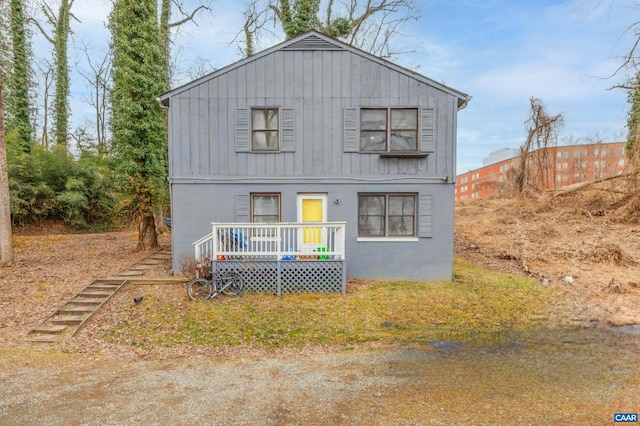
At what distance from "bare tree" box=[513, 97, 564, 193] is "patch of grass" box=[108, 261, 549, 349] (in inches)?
802

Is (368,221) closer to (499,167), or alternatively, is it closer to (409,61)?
(409,61)

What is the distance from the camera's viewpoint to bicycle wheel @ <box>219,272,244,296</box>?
329 inches

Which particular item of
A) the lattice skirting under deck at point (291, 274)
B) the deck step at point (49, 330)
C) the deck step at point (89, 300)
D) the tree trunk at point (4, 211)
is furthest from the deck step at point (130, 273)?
the tree trunk at point (4, 211)

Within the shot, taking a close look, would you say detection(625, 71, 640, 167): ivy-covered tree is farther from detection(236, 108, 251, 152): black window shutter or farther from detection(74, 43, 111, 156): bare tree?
detection(74, 43, 111, 156): bare tree

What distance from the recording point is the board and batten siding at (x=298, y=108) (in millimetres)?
9719

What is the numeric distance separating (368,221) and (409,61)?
46.9 feet

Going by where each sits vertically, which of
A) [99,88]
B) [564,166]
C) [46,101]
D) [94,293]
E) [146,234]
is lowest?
[94,293]

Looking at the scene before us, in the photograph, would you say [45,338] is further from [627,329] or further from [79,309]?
[627,329]

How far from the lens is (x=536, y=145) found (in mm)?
26062

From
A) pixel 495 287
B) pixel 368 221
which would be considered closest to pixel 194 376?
pixel 368 221

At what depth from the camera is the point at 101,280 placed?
29.5 feet

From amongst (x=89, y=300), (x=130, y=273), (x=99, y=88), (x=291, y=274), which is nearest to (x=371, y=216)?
(x=291, y=274)

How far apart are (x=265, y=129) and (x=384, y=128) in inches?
138

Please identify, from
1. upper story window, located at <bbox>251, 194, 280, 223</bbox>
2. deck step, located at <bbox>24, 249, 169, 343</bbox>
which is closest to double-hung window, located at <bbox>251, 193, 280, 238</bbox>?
upper story window, located at <bbox>251, 194, 280, 223</bbox>
